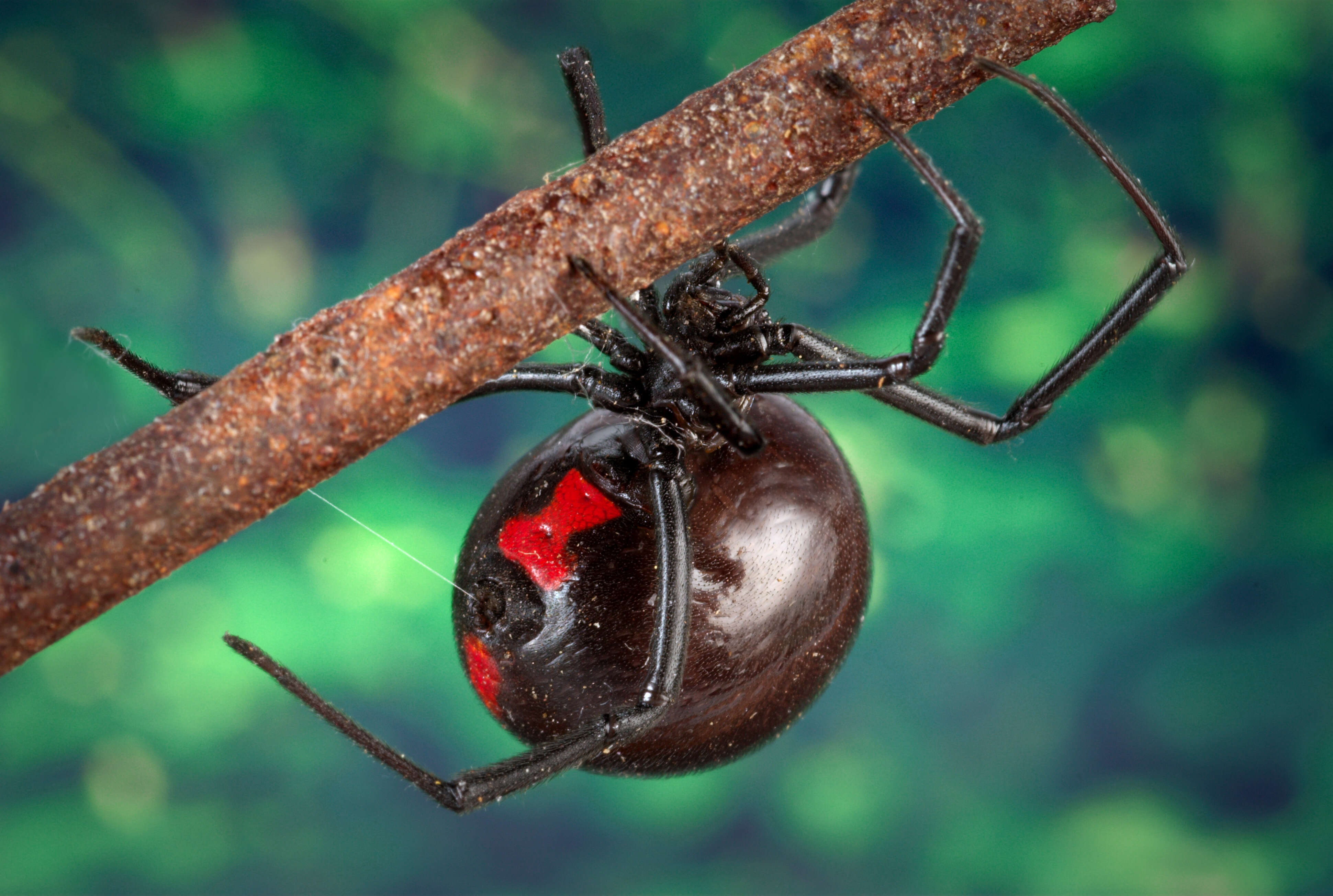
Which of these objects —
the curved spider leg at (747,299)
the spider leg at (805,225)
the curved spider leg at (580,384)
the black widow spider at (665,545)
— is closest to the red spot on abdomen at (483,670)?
the black widow spider at (665,545)

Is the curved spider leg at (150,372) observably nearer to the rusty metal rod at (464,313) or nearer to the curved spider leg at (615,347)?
the rusty metal rod at (464,313)

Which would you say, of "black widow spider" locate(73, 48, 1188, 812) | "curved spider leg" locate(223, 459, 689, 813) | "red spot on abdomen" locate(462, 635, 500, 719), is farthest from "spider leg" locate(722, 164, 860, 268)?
"red spot on abdomen" locate(462, 635, 500, 719)

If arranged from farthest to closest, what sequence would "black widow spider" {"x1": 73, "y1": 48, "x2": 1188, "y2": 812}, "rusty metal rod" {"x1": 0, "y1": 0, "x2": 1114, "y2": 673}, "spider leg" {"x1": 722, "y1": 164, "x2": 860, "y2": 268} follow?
"spider leg" {"x1": 722, "y1": 164, "x2": 860, "y2": 268}
"black widow spider" {"x1": 73, "y1": 48, "x2": 1188, "y2": 812}
"rusty metal rod" {"x1": 0, "y1": 0, "x2": 1114, "y2": 673}

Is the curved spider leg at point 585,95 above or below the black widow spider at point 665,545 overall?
above

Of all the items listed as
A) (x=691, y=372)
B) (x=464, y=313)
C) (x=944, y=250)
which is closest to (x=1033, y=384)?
(x=944, y=250)

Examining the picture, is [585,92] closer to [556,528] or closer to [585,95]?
[585,95]

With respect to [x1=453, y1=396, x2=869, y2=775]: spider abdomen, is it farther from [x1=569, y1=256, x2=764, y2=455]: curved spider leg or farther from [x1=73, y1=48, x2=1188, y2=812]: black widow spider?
[x1=569, y1=256, x2=764, y2=455]: curved spider leg
